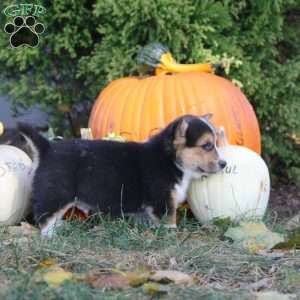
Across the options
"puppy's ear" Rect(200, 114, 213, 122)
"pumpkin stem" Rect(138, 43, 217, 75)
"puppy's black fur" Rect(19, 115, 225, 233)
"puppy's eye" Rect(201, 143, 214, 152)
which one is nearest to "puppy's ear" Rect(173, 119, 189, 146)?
"puppy's black fur" Rect(19, 115, 225, 233)

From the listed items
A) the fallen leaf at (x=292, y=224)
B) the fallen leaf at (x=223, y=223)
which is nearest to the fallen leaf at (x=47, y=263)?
the fallen leaf at (x=223, y=223)

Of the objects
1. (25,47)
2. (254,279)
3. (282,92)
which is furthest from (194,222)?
(25,47)

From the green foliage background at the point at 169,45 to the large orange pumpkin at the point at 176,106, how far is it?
538mm

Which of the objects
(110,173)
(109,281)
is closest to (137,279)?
(109,281)

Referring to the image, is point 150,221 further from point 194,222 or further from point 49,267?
point 49,267

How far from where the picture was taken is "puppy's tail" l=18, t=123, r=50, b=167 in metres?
4.61

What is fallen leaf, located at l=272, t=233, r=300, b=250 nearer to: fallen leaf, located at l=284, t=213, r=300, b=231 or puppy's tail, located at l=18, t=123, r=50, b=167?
fallen leaf, located at l=284, t=213, r=300, b=231

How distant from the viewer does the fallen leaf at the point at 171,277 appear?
3457mm

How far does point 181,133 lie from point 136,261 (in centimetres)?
114

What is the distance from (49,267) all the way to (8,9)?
11.4 feet

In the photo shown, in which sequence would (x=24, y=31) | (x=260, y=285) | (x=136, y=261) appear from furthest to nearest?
(x=24, y=31) < (x=136, y=261) < (x=260, y=285)

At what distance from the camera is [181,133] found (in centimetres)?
475

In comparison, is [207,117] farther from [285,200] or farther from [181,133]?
[285,200]

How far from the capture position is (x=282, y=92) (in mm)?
6586
